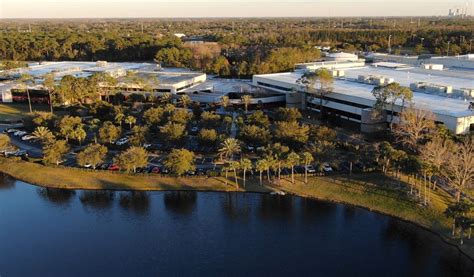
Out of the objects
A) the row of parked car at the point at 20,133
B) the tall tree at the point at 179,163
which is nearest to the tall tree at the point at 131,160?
the tall tree at the point at 179,163

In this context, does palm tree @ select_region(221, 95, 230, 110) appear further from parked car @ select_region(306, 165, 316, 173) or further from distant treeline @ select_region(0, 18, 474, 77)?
distant treeline @ select_region(0, 18, 474, 77)

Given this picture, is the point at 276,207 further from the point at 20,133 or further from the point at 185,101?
the point at 20,133

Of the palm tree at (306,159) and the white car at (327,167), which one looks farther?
the white car at (327,167)

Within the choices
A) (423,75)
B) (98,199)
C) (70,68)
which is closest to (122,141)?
(98,199)

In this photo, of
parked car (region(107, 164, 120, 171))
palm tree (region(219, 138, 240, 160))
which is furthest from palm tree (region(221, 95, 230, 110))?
parked car (region(107, 164, 120, 171))

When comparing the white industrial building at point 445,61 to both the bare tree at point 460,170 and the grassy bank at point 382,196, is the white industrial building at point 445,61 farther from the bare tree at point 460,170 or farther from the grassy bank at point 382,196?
the grassy bank at point 382,196
